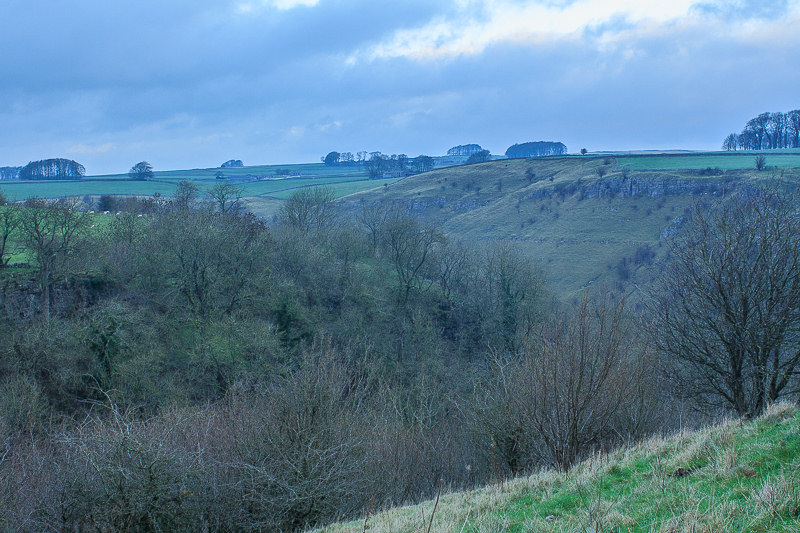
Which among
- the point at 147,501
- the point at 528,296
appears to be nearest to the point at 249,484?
the point at 147,501

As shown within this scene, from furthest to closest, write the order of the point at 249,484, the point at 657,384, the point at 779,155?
the point at 779,155 → the point at 657,384 → the point at 249,484

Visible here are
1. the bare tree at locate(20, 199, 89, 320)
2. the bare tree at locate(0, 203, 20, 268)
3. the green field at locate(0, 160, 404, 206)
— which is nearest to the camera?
the bare tree at locate(20, 199, 89, 320)

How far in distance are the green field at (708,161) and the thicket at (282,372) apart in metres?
48.3

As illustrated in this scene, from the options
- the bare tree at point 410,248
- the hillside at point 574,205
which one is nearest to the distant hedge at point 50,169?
the hillside at point 574,205

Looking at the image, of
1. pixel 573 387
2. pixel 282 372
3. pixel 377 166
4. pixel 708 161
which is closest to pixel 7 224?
pixel 282 372

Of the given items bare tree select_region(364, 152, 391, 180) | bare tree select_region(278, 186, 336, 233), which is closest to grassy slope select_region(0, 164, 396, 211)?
bare tree select_region(364, 152, 391, 180)

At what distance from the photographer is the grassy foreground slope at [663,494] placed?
546 centimetres

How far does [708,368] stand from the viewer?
1598 centimetres

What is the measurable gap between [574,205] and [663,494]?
261ft

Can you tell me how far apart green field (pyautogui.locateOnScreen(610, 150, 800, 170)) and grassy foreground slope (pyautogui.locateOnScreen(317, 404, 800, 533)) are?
76153mm

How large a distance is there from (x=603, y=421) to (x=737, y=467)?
6399 mm

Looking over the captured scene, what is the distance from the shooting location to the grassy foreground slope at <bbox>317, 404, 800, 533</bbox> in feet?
17.9

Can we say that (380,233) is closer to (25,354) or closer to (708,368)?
(25,354)

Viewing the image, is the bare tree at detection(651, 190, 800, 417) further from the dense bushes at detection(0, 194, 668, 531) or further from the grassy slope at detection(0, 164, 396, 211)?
the grassy slope at detection(0, 164, 396, 211)
